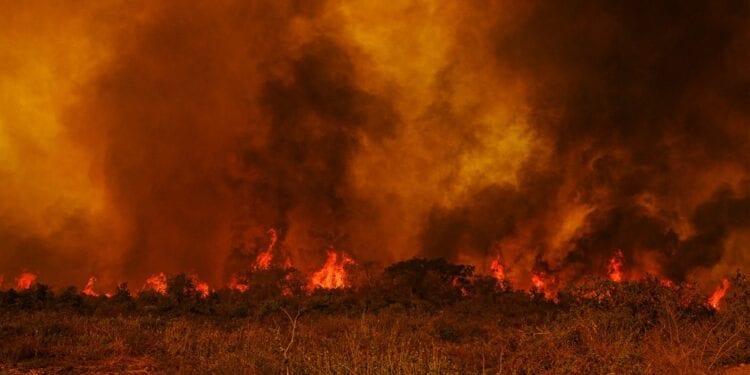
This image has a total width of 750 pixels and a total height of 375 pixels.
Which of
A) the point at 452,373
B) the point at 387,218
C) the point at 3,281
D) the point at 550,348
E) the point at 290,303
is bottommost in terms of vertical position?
the point at 452,373

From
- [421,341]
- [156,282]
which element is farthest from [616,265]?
[156,282]

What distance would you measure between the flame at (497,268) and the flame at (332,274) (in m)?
8.63

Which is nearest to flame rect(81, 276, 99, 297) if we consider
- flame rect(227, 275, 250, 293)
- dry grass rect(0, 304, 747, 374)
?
flame rect(227, 275, 250, 293)

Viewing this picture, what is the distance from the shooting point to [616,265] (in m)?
34.3

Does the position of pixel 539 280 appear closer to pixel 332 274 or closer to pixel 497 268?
pixel 497 268

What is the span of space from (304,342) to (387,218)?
26244 mm

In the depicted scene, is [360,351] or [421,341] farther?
[421,341]

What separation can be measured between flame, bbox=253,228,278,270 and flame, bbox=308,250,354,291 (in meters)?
3.09

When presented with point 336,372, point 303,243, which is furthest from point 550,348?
point 303,243

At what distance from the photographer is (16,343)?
40.2 ft

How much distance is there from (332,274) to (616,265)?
653 inches

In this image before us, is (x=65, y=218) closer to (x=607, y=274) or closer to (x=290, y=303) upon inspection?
(x=290, y=303)

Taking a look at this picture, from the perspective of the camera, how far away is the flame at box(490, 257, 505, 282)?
35.2 metres

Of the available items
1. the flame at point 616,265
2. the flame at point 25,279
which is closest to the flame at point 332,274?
the flame at point 616,265
